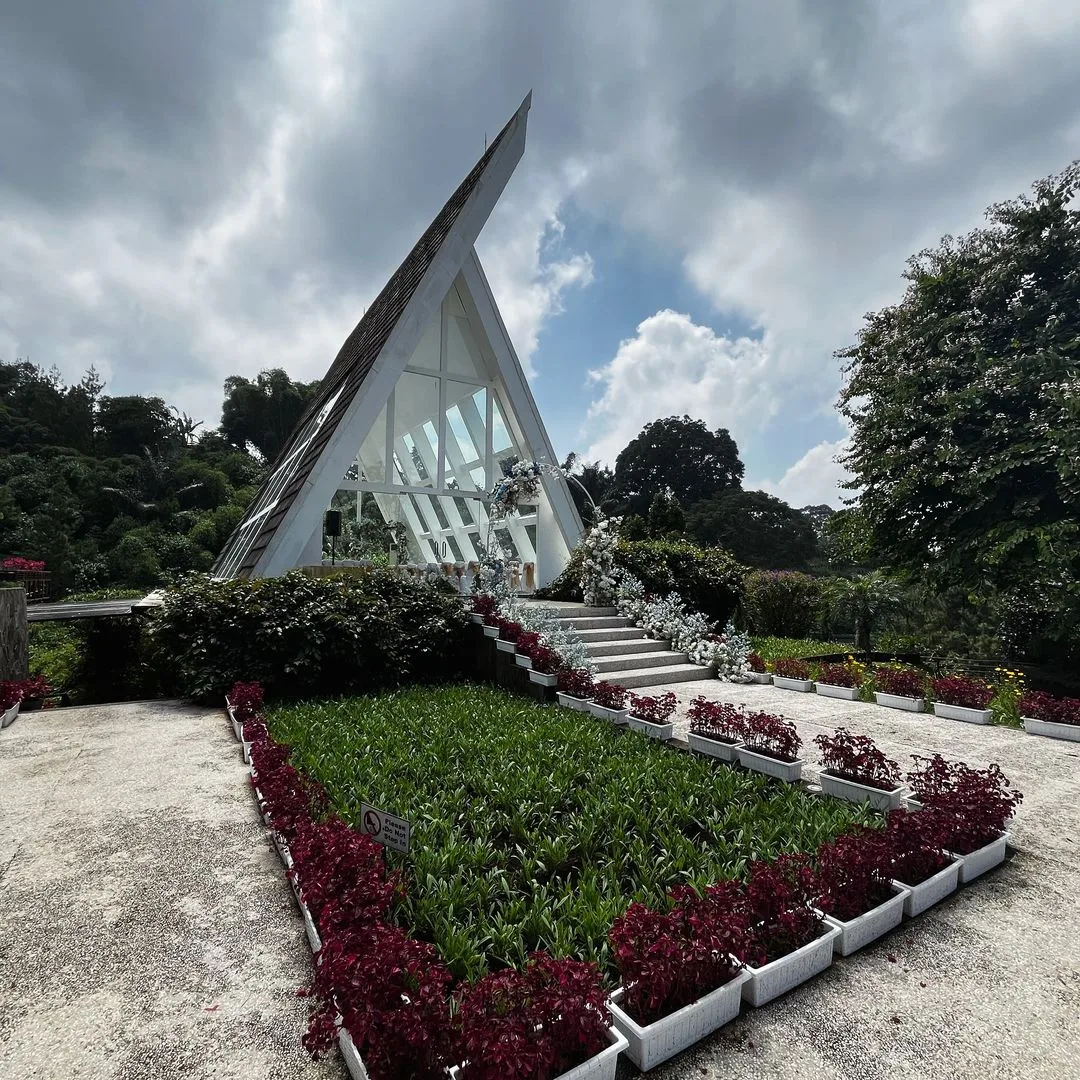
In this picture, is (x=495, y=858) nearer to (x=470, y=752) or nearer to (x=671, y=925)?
(x=671, y=925)

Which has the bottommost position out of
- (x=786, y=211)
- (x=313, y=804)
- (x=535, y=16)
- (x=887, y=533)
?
(x=313, y=804)

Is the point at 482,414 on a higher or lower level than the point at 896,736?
higher

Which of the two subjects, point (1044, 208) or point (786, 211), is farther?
point (1044, 208)

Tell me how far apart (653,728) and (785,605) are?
11.2 metres

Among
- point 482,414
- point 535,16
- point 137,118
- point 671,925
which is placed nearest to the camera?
point 671,925

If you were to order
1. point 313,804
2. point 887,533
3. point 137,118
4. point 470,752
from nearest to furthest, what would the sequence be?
point 313,804 → point 470,752 → point 137,118 → point 887,533

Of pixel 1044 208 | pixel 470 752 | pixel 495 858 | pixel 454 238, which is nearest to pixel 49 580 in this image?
pixel 454 238

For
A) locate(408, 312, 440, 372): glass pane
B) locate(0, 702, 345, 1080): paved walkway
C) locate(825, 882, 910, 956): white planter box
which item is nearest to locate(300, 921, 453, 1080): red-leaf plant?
locate(0, 702, 345, 1080): paved walkway

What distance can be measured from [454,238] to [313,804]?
10298mm

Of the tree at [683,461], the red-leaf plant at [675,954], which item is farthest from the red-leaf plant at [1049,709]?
the tree at [683,461]

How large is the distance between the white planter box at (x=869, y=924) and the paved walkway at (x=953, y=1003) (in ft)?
0.12

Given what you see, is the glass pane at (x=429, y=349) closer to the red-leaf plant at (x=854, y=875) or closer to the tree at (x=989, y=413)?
the tree at (x=989, y=413)

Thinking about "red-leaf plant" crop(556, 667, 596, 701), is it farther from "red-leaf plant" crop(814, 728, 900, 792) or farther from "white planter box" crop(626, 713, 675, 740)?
"red-leaf plant" crop(814, 728, 900, 792)

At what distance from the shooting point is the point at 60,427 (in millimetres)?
31141
